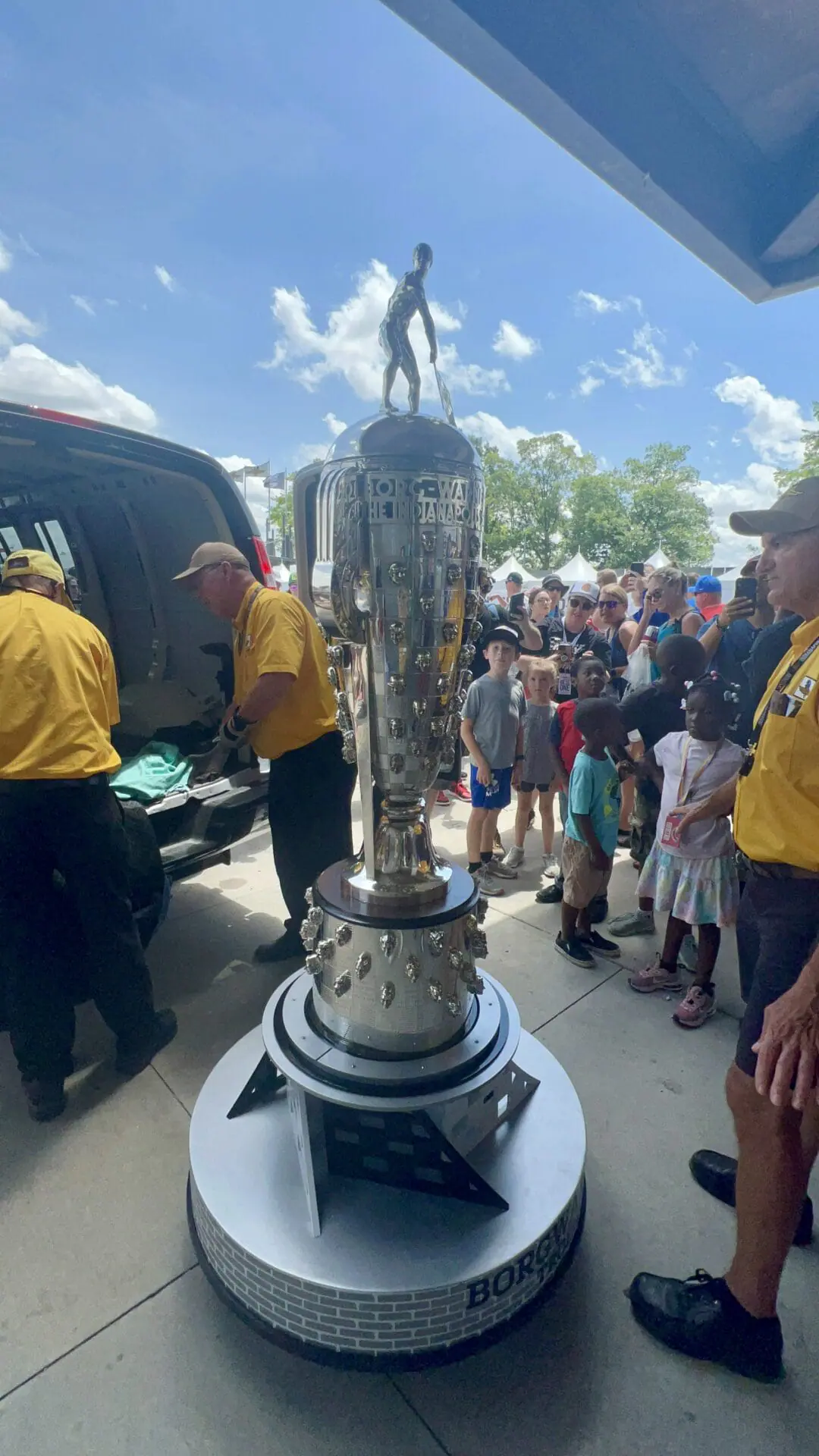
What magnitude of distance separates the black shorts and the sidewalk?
0.65 m

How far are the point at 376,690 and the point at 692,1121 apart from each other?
5.90 ft

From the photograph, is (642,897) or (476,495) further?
(642,897)

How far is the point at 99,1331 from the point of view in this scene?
4.87 feet

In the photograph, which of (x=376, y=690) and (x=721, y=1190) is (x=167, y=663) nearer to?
(x=376, y=690)

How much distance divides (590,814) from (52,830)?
2165 mm

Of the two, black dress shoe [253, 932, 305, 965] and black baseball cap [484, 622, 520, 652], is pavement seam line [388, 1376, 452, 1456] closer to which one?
black dress shoe [253, 932, 305, 965]

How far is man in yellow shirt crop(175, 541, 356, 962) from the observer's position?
96.7 inches

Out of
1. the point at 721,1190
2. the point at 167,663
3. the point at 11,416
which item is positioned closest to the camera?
the point at 721,1190

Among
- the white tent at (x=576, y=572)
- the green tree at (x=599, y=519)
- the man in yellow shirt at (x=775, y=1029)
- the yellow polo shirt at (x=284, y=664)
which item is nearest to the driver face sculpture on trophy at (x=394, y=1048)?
the man in yellow shirt at (x=775, y=1029)

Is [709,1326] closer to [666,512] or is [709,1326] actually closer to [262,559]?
[262,559]

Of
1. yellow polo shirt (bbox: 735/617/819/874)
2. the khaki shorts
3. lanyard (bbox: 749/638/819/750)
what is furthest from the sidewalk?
lanyard (bbox: 749/638/819/750)

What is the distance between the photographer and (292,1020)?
163 centimetres

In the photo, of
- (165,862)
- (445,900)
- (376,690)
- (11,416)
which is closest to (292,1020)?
(445,900)

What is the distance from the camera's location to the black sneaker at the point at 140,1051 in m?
2.31
